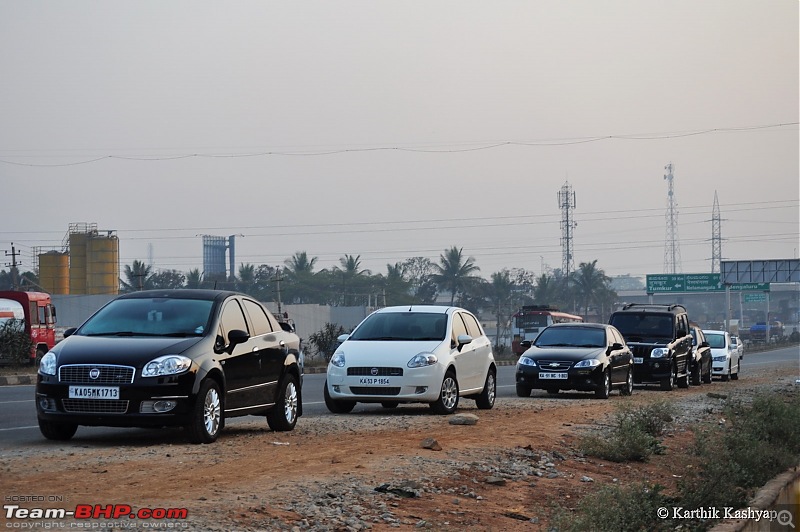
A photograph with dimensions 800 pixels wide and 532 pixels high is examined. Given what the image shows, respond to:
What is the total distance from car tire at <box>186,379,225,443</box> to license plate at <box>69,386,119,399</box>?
811mm

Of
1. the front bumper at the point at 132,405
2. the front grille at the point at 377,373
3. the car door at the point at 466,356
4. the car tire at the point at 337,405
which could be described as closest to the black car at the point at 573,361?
the car door at the point at 466,356

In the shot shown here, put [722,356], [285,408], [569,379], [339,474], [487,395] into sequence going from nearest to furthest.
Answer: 1. [339,474]
2. [285,408]
3. [487,395]
4. [569,379]
5. [722,356]

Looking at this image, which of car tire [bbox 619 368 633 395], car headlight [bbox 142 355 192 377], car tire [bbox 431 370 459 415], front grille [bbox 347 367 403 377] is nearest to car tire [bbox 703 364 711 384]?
car tire [bbox 619 368 633 395]

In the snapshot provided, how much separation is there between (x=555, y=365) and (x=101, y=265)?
71871 millimetres

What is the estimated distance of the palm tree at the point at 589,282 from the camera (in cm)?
12850

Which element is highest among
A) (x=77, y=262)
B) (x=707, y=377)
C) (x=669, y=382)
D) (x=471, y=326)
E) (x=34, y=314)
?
(x=77, y=262)

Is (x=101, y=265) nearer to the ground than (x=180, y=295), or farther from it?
farther from it

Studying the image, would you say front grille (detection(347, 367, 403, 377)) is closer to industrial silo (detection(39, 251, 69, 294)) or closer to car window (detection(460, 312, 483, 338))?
car window (detection(460, 312, 483, 338))

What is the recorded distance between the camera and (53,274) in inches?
3558

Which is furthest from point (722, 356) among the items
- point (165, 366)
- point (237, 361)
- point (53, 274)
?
point (53, 274)

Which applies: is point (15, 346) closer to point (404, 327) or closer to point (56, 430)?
point (404, 327)

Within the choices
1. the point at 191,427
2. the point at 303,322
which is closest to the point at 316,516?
the point at 191,427

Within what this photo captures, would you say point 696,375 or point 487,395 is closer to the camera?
point 487,395

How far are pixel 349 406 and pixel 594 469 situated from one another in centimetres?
551
